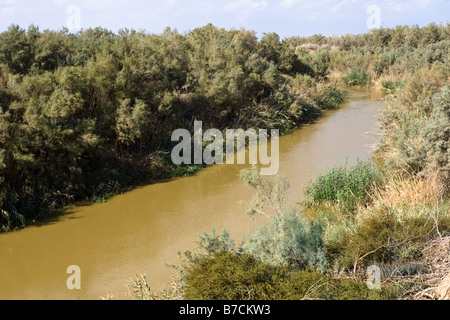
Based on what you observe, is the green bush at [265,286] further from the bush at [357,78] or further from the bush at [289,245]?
the bush at [357,78]

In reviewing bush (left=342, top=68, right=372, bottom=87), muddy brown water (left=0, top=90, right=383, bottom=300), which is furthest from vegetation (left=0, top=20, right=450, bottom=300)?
bush (left=342, top=68, right=372, bottom=87)

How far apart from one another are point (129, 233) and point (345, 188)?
4.13 m

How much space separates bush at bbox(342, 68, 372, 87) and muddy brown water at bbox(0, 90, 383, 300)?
15712 millimetres

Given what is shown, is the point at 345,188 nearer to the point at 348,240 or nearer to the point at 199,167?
the point at 348,240

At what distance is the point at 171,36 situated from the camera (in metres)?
14.2

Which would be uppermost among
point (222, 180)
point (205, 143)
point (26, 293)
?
point (205, 143)

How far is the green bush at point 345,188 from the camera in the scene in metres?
7.58

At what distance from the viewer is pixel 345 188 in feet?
25.3

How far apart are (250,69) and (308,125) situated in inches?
130

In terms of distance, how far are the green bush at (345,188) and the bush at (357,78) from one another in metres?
19.6

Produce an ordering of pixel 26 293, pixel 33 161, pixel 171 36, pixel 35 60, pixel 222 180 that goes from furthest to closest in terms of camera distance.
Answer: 1. pixel 171 36
2. pixel 222 180
3. pixel 35 60
4. pixel 33 161
5. pixel 26 293

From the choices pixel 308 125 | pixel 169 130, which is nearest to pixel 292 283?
pixel 169 130

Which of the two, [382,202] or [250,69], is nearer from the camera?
[382,202]

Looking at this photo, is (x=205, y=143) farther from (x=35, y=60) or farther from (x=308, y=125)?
(x=308, y=125)
